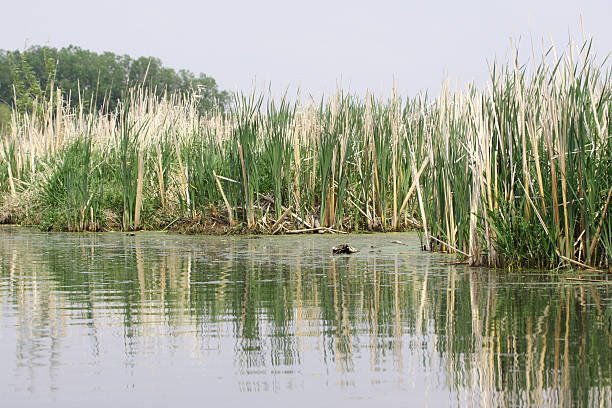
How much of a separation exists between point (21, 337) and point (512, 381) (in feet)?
8.79

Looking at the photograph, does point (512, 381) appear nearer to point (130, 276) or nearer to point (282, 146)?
point (130, 276)

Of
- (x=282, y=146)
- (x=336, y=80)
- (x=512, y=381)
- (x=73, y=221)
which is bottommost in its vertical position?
(x=512, y=381)

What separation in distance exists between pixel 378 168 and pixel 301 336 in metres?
7.93

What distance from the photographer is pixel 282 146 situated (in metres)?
12.5

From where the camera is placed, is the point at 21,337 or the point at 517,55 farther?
the point at 517,55

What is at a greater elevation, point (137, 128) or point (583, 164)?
point (137, 128)

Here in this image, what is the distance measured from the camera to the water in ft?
12.2

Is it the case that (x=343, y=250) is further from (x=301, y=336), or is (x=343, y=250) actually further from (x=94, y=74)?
(x=94, y=74)

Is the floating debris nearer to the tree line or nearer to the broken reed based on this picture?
the broken reed

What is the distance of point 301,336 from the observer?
4918 millimetres

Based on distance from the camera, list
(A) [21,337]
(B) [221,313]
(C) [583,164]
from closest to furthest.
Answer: (A) [21,337], (B) [221,313], (C) [583,164]

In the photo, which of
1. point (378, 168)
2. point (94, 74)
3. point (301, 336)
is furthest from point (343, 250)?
point (94, 74)

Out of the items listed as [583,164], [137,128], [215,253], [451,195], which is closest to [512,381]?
[583,164]

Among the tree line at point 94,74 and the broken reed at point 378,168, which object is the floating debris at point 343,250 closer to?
the broken reed at point 378,168
